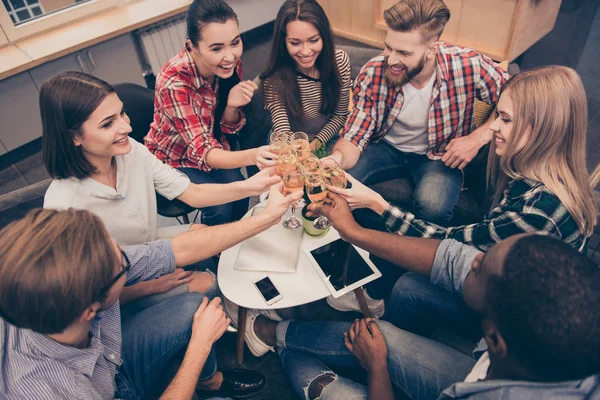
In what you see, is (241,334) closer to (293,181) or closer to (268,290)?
(268,290)

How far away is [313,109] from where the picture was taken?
2.58 m

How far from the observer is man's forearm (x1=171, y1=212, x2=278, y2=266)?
175cm

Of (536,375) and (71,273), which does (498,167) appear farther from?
(71,273)

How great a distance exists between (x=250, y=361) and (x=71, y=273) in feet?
4.12

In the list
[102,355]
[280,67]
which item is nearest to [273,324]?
[102,355]

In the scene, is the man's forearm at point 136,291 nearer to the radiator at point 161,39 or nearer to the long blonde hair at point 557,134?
the long blonde hair at point 557,134

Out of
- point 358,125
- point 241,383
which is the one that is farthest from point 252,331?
point 358,125

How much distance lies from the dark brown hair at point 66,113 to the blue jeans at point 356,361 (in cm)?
120

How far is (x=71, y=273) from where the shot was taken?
1176mm

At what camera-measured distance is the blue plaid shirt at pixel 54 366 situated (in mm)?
1185

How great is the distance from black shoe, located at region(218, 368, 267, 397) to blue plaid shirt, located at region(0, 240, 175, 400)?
0.65 m

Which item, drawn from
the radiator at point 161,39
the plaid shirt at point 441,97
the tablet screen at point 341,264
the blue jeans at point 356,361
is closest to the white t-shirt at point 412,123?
the plaid shirt at point 441,97

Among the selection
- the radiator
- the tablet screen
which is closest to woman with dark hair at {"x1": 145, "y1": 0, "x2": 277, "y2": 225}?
the tablet screen

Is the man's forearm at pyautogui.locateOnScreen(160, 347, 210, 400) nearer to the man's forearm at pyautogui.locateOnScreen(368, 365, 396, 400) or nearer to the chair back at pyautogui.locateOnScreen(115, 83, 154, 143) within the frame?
the man's forearm at pyautogui.locateOnScreen(368, 365, 396, 400)
